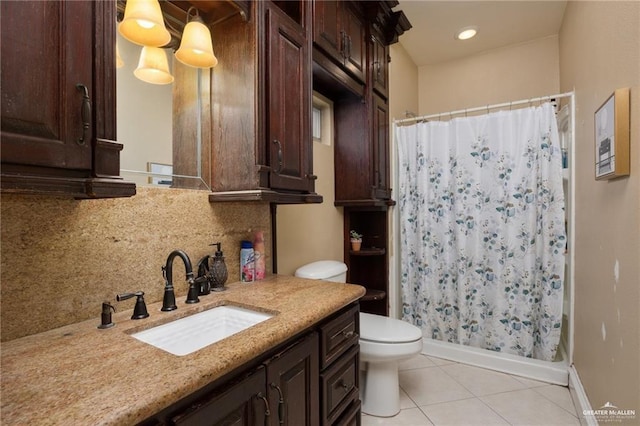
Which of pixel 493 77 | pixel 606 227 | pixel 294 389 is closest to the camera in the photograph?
pixel 294 389

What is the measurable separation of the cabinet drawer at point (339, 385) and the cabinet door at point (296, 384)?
0.05 m

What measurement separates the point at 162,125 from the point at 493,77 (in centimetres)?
333

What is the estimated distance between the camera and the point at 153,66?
124 centimetres

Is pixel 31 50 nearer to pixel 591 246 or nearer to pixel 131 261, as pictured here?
pixel 131 261

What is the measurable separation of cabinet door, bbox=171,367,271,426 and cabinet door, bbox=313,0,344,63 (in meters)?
1.61

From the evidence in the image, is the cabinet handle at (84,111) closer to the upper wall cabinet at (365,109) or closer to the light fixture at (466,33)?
the upper wall cabinet at (365,109)

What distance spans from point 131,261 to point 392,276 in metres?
2.17

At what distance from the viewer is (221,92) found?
143 cm

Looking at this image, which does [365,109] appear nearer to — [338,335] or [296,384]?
[338,335]

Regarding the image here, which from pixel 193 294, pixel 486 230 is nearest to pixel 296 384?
pixel 193 294

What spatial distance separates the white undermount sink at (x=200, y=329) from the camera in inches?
40.7

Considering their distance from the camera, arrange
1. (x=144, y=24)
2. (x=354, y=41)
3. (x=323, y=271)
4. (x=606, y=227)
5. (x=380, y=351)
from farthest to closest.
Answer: (x=354, y=41) → (x=323, y=271) → (x=380, y=351) → (x=606, y=227) → (x=144, y=24)

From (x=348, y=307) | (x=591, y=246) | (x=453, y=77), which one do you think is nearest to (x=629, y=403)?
(x=591, y=246)

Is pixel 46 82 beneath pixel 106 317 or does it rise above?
above
